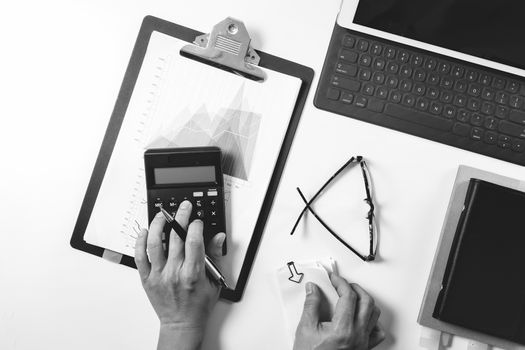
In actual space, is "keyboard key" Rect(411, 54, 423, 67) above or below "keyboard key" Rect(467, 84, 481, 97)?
above

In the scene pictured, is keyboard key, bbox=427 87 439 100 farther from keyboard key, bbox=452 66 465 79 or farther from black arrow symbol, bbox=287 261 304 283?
black arrow symbol, bbox=287 261 304 283

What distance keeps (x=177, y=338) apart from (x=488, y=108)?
0.59 meters

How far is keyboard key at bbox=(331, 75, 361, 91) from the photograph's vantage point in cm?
75

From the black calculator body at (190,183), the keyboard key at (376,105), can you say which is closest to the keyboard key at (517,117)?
the keyboard key at (376,105)

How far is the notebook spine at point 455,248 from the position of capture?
0.72 m

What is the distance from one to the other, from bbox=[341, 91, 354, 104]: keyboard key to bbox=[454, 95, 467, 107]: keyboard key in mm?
163

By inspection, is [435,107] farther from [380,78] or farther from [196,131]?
[196,131]

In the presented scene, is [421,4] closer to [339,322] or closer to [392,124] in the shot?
[392,124]

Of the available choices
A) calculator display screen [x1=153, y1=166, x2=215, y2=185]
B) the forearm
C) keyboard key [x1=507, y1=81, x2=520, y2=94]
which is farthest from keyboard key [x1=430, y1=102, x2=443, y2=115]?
the forearm

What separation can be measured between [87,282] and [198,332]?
194 mm

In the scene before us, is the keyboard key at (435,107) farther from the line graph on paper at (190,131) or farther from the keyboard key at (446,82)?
the line graph on paper at (190,131)

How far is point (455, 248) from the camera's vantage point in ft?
2.38

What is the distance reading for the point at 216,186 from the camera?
736 mm

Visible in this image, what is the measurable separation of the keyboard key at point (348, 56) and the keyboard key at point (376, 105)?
68mm
